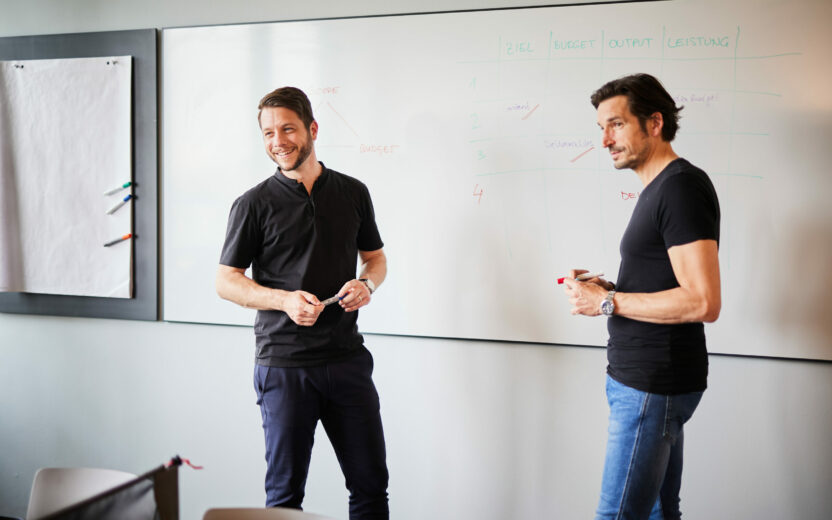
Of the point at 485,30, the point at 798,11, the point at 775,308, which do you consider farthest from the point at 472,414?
the point at 798,11

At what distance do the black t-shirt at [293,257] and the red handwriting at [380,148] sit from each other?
1.66 feet

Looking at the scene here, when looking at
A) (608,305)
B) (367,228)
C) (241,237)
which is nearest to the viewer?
(608,305)

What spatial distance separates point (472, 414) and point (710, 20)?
166cm

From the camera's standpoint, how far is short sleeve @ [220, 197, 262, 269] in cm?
195

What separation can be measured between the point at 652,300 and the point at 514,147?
94 cm

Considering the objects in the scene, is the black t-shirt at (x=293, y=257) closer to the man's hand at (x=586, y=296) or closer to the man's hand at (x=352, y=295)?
the man's hand at (x=352, y=295)

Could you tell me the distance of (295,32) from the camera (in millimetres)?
2531

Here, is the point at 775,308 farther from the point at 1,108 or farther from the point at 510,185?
the point at 1,108

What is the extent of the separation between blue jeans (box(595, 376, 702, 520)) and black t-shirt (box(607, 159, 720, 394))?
1.5 inches

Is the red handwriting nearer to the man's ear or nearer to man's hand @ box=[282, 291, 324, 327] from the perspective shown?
man's hand @ box=[282, 291, 324, 327]

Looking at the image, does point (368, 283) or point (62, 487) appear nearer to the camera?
point (62, 487)

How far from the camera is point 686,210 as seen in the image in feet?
4.98

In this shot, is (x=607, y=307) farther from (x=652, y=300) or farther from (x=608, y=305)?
(x=652, y=300)

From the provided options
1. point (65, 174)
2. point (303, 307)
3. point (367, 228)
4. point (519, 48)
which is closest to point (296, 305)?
point (303, 307)
